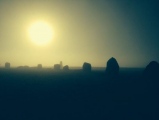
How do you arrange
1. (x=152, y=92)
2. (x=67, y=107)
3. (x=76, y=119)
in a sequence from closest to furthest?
(x=76, y=119) < (x=67, y=107) < (x=152, y=92)

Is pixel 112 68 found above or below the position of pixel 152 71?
above

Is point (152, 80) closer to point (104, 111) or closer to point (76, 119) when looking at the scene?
point (104, 111)

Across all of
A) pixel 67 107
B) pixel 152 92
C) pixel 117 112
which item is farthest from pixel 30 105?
pixel 152 92

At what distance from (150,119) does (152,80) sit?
15884 mm

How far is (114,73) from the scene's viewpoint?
45844 mm

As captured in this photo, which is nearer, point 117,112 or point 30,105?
point 117,112

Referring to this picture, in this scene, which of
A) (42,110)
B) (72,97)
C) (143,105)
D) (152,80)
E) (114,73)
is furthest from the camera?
(114,73)

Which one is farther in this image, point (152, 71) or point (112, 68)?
point (112, 68)

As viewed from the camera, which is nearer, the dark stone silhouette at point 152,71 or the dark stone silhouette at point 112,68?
the dark stone silhouette at point 152,71

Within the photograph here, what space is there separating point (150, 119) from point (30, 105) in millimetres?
10371

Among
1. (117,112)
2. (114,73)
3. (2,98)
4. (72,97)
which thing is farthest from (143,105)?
(114,73)

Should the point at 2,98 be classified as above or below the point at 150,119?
above

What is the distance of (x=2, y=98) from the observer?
20469 mm

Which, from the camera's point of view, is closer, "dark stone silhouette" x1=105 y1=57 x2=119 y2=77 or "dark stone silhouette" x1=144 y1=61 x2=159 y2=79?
"dark stone silhouette" x1=144 y1=61 x2=159 y2=79
